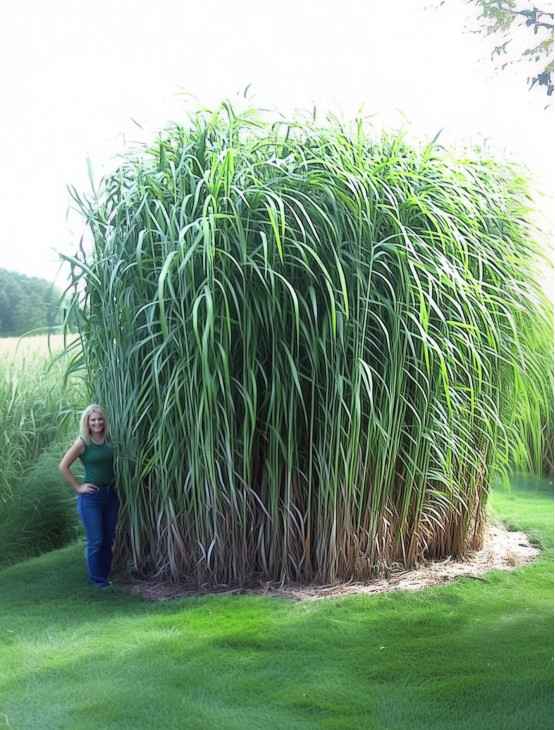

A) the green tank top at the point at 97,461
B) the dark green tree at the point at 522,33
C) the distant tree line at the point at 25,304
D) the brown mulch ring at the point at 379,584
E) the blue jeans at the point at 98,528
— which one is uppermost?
the dark green tree at the point at 522,33

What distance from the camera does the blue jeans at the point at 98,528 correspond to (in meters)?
2.45

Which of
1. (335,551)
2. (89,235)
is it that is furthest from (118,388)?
(335,551)

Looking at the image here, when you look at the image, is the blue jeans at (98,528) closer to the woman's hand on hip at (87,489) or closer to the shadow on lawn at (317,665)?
the woman's hand on hip at (87,489)

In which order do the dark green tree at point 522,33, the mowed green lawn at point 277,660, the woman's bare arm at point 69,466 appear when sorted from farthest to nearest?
the woman's bare arm at point 69,466 → the dark green tree at point 522,33 → the mowed green lawn at point 277,660

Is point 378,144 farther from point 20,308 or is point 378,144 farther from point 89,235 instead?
point 20,308

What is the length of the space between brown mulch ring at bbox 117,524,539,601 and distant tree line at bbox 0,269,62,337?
0.93 meters

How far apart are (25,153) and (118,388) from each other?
2.76 ft

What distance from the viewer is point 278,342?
7.80 feet

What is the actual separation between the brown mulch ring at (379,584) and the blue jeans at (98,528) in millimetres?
70

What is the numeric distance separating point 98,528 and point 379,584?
826mm

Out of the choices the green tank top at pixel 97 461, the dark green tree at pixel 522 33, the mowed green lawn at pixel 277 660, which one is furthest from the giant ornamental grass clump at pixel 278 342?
the dark green tree at pixel 522 33

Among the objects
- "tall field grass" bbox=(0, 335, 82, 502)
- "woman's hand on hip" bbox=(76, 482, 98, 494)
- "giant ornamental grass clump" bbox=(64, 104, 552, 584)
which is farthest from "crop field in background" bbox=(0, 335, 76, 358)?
"woman's hand on hip" bbox=(76, 482, 98, 494)

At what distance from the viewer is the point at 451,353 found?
2.52 m

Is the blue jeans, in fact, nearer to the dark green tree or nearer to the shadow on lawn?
the shadow on lawn
